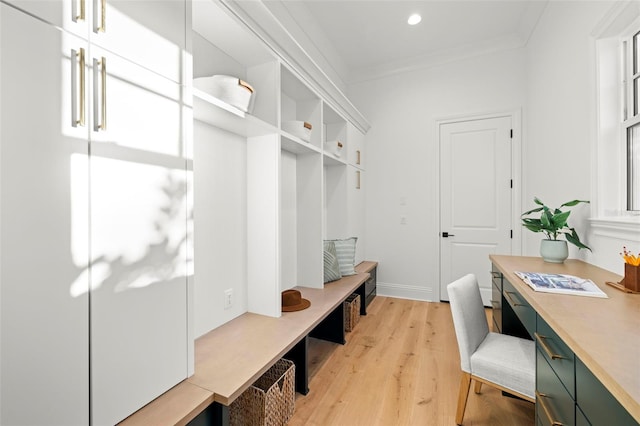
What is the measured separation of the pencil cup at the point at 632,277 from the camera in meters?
1.24

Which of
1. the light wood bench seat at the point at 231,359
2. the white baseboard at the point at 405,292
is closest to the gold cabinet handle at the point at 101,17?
the light wood bench seat at the point at 231,359

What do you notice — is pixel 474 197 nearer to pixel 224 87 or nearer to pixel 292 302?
pixel 292 302

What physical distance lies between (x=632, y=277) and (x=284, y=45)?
222cm

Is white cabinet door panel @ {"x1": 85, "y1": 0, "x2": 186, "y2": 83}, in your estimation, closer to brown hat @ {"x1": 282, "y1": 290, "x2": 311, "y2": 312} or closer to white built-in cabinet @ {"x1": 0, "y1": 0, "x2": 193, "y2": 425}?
white built-in cabinet @ {"x1": 0, "y1": 0, "x2": 193, "y2": 425}

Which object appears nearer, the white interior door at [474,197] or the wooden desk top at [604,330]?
the wooden desk top at [604,330]

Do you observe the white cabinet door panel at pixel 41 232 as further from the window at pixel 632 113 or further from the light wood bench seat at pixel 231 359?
the window at pixel 632 113

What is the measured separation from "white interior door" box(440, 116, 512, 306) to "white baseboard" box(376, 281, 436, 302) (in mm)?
164

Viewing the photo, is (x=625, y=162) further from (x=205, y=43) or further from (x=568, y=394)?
(x=205, y=43)

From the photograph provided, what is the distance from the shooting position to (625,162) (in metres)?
1.80

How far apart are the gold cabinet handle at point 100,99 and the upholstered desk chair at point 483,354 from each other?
1622 millimetres

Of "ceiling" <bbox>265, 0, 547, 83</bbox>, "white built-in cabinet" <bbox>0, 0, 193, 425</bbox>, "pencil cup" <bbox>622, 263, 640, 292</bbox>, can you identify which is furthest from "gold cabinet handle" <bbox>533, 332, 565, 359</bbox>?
"ceiling" <bbox>265, 0, 547, 83</bbox>

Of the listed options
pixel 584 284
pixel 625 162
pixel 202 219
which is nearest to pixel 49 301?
pixel 202 219

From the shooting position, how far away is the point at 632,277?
1.25 metres

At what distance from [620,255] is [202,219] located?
7.51 ft
